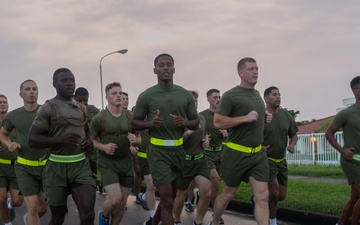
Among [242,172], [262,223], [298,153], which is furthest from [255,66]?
[298,153]

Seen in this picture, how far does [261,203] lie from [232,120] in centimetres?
114

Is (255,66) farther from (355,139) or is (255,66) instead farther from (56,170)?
(56,170)

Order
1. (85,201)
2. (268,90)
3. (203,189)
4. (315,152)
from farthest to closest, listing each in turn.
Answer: (315,152), (268,90), (203,189), (85,201)

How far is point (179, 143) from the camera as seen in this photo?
316 inches

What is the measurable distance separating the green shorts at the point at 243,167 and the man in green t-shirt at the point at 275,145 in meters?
1.11

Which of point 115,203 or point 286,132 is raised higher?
point 286,132

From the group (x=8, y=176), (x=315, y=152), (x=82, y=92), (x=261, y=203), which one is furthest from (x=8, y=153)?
(x=315, y=152)

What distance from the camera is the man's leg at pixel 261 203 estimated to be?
25.8 feet

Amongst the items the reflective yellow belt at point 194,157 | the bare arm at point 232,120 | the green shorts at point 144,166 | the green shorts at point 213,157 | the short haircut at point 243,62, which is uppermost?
the short haircut at point 243,62

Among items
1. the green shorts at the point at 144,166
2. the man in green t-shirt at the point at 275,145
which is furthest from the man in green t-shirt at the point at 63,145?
the green shorts at the point at 144,166

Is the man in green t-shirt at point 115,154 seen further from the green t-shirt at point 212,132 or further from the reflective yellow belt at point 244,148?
the green t-shirt at point 212,132

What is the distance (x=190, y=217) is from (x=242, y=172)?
3.61m

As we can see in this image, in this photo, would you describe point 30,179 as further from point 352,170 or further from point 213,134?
point 352,170

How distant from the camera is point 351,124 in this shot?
29.5 ft
